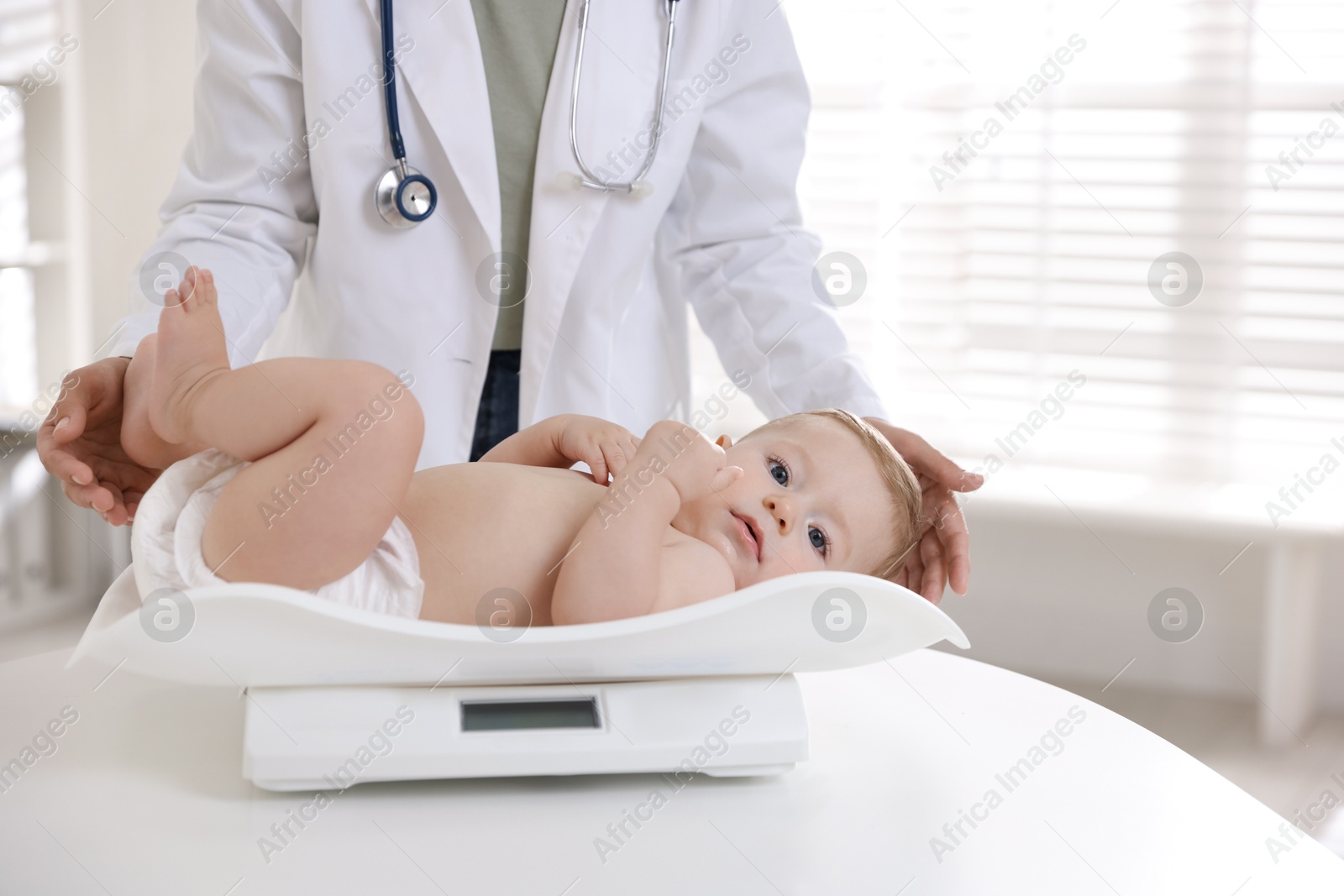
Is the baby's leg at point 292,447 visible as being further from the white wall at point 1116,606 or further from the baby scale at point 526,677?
the white wall at point 1116,606

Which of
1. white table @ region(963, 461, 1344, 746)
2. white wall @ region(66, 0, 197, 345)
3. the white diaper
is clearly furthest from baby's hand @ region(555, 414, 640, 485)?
white wall @ region(66, 0, 197, 345)

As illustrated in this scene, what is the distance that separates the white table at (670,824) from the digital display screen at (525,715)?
44mm

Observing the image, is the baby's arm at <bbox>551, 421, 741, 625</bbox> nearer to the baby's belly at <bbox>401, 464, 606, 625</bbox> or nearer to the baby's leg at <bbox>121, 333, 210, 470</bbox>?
the baby's belly at <bbox>401, 464, 606, 625</bbox>

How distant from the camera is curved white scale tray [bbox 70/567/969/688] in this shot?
616mm

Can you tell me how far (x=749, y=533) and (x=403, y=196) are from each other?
54 centimetres

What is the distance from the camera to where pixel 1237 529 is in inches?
93.2

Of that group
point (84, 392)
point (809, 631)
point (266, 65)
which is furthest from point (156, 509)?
point (266, 65)

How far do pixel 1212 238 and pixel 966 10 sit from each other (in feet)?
2.60

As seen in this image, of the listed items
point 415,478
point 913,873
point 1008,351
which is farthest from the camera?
point 1008,351

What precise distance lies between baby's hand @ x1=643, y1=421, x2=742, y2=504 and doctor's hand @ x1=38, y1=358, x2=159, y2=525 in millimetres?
442

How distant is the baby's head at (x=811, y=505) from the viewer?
101cm

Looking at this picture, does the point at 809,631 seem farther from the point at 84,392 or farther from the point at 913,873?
the point at 84,392

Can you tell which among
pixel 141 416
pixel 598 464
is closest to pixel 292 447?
pixel 141 416

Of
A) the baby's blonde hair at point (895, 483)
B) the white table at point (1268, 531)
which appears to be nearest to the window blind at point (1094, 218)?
A: the white table at point (1268, 531)
